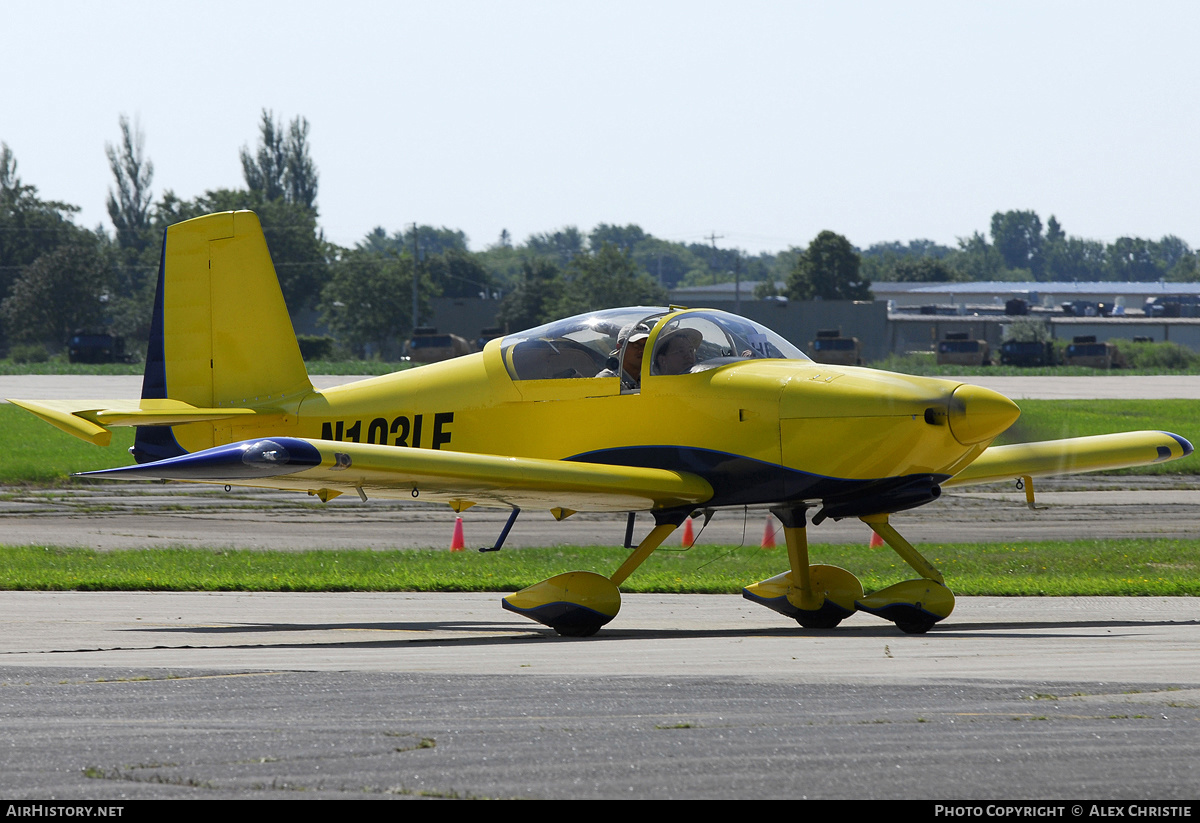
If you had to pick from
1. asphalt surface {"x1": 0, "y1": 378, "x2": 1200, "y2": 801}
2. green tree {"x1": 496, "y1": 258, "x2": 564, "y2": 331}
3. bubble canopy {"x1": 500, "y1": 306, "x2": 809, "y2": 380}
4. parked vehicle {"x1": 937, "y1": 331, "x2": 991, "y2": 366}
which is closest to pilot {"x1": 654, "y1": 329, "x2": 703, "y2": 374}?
bubble canopy {"x1": 500, "y1": 306, "x2": 809, "y2": 380}

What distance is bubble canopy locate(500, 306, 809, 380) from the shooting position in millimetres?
10281

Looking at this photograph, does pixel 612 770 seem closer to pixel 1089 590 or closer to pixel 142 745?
pixel 142 745

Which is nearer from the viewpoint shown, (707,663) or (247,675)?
(247,675)

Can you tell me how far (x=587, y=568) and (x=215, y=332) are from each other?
15.9 feet

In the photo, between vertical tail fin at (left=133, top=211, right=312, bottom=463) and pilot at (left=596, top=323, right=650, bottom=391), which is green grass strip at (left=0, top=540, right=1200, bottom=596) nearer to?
vertical tail fin at (left=133, top=211, right=312, bottom=463)

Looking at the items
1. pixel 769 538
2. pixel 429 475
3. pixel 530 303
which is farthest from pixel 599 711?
pixel 530 303

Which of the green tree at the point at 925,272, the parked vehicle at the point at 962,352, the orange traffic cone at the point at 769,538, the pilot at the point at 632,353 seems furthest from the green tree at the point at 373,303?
the green tree at the point at 925,272

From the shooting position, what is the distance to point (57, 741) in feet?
17.5

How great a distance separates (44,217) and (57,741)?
109781mm

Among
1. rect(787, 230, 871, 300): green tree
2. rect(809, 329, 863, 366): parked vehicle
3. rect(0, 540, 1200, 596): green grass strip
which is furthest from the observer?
rect(787, 230, 871, 300): green tree

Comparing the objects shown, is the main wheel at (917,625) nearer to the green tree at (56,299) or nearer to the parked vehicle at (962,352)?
the parked vehicle at (962,352)

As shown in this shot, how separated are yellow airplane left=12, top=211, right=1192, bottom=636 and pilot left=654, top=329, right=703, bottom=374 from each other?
16 mm

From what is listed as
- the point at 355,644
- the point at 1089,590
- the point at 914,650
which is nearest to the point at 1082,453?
the point at 1089,590
